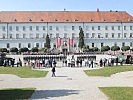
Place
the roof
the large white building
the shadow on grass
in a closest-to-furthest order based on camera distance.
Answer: the shadow on grass
the large white building
the roof

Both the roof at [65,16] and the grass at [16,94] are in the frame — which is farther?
the roof at [65,16]

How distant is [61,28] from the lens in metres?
108

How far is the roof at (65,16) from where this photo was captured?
10806cm

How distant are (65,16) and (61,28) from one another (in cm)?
407

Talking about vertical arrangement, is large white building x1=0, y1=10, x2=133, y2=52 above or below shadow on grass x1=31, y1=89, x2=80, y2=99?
above

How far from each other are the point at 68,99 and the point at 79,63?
3701 cm

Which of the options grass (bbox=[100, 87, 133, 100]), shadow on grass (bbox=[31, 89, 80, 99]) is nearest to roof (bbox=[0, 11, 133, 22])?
shadow on grass (bbox=[31, 89, 80, 99])

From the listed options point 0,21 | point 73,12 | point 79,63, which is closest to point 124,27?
point 73,12

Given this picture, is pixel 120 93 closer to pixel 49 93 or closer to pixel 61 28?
pixel 49 93

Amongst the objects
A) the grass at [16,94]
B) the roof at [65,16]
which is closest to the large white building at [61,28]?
the roof at [65,16]

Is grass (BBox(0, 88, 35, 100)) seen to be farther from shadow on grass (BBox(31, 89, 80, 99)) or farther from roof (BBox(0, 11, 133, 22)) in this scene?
roof (BBox(0, 11, 133, 22))

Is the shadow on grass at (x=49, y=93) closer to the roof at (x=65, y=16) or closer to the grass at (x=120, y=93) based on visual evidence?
the grass at (x=120, y=93)

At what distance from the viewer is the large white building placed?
351 feet

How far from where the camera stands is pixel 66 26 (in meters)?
108
